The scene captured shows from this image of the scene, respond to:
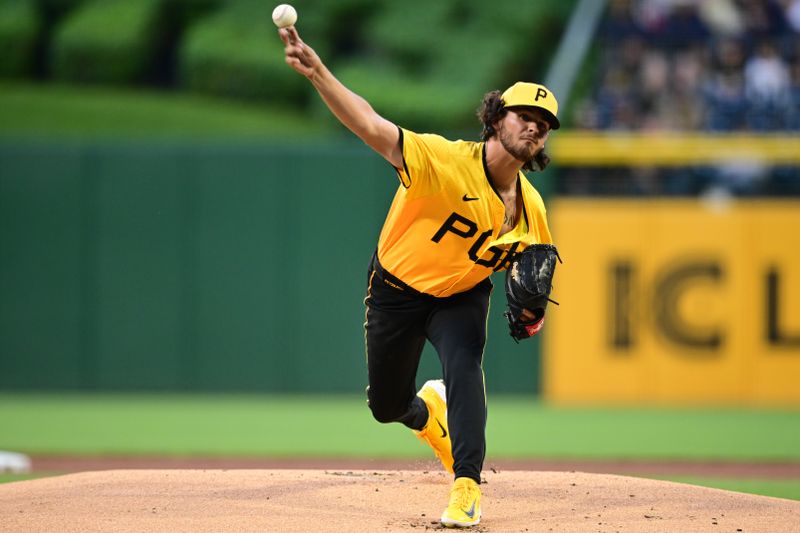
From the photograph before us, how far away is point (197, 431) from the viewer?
10.0 m

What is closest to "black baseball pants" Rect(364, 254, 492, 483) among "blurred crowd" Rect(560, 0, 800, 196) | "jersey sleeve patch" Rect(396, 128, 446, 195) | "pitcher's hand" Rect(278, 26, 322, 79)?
"jersey sleeve patch" Rect(396, 128, 446, 195)

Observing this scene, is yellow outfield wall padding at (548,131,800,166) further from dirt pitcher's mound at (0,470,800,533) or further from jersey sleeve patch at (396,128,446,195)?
jersey sleeve patch at (396,128,446,195)

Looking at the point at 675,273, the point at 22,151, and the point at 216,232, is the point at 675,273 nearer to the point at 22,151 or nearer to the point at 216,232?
the point at 216,232

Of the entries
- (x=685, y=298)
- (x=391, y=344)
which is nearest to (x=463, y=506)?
(x=391, y=344)

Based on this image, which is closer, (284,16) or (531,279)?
(284,16)

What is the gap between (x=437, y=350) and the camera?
18.3 feet

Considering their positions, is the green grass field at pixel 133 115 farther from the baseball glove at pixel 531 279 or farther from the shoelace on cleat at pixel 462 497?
the shoelace on cleat at pixel 462 497

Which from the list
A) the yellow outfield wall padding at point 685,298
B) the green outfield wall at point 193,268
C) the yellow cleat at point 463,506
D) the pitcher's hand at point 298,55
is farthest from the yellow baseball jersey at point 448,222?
the green outfield wall at point 193,268

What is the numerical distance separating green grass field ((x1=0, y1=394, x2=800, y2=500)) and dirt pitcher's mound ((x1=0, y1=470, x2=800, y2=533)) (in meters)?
1.70

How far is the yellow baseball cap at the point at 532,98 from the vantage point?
521cm

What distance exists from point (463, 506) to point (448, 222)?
1.17m

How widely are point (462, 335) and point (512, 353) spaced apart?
6.61 m

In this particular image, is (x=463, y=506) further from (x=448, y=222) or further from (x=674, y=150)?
(x=674, y=150)

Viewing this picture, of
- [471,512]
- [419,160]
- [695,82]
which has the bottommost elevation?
[471,512]
